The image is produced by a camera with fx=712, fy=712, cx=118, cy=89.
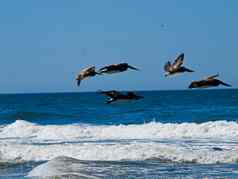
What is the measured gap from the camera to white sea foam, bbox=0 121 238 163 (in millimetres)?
21359

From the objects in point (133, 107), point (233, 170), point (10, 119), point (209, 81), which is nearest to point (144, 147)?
point (233, 170)

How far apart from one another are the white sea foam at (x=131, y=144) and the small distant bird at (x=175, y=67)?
45.0 ft

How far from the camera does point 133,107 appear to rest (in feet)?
183

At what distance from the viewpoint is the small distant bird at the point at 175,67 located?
6207 millimetres

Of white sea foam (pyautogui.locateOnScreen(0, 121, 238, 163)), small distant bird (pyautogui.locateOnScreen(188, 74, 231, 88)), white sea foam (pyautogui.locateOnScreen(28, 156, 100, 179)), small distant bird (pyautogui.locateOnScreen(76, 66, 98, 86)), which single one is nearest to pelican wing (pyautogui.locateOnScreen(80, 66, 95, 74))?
small distant bird (pyautogui.locateOnScreen(76, 66, 98, 86))

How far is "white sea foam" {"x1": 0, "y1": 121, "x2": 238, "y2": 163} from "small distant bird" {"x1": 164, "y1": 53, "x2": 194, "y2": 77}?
13726 millimetres

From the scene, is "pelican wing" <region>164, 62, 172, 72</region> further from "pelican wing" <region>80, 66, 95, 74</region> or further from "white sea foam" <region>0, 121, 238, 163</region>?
"white sea foam" <region>0, 121, 238, 163</region>

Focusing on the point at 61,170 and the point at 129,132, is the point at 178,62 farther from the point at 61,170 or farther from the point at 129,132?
the point at 129,132

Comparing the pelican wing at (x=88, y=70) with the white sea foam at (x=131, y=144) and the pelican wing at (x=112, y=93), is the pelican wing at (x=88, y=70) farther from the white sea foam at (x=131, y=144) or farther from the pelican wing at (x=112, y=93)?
the white sea foam at (x=131, y=144)

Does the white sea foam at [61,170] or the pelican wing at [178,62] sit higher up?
the pelican wing at [178,62]

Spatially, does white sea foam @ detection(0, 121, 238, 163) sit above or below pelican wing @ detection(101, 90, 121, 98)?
A: above

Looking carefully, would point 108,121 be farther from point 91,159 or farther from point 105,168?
point 105,168

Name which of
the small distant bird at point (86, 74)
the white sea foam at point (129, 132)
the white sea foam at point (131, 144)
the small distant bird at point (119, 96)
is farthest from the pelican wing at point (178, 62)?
the white sea foam at point (129, 132)

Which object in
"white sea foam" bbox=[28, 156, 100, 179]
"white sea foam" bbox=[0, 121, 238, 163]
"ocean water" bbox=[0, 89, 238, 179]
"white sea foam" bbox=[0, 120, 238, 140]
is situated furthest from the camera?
"white sea foam" bbox=[0, 120, 238, 140]
